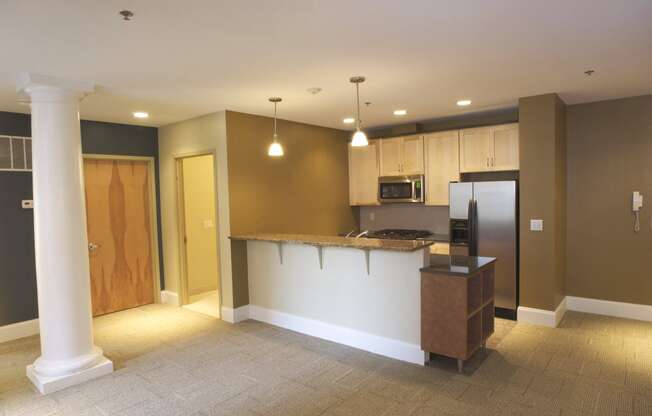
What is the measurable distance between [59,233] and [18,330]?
7.14 feet

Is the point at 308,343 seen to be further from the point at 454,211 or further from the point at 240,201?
the point at 454,211

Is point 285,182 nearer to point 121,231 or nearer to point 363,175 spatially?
point 363,175


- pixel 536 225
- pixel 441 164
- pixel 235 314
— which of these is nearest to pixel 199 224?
pixel 235 314

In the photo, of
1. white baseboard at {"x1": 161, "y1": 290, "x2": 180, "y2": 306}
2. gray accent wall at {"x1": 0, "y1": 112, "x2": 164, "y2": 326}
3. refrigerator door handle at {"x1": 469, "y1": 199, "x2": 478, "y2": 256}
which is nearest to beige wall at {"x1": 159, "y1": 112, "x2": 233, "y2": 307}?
white baseboard at {"x1": 161, "y1": 290, "x2": 180, "y2": 306}

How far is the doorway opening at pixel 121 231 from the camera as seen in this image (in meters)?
5.53

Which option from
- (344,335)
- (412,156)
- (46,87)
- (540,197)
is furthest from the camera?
(412,156)

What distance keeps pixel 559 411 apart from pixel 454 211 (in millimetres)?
2746

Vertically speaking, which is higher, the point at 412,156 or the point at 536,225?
the point at 412,156

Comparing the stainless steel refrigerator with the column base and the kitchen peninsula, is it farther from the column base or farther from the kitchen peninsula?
the column base

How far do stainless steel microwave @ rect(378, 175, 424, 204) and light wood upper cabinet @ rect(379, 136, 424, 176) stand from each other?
0.08 meters

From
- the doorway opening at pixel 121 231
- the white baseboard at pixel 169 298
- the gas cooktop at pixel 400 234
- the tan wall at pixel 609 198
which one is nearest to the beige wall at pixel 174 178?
the white baseboard at pixel 169 298

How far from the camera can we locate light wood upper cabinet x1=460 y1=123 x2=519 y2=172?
520 cm

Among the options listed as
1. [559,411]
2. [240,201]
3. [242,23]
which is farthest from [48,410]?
[559,411]

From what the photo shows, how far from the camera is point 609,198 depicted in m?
5.00
